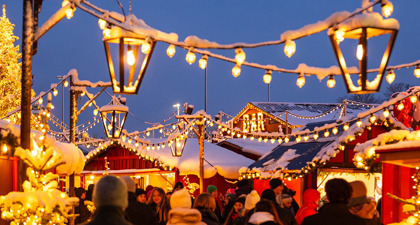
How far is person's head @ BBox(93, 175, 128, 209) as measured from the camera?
4.15 metres

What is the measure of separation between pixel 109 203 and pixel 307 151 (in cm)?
1719

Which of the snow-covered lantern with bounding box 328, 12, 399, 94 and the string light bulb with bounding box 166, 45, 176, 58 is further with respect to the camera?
the string light bulb with bounding box 166, 45, 176, 58

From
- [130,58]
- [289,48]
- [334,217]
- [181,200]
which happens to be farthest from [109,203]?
[289,48]

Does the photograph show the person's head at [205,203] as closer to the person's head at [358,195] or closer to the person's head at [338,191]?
the person's head at [358,195]

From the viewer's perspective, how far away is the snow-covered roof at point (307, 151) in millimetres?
18420

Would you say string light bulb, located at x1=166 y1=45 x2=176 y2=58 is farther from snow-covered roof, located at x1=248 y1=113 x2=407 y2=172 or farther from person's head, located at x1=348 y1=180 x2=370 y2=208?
snow-covered roof, located at x1=248 y1=113 x2=407 y2=172

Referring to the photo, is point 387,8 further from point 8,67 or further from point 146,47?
point 8,67

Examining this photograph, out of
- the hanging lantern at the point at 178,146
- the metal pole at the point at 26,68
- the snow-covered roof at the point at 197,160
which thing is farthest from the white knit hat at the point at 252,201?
the snow-covered roof at the point at 197,160

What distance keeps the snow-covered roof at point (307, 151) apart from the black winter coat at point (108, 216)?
14815mm

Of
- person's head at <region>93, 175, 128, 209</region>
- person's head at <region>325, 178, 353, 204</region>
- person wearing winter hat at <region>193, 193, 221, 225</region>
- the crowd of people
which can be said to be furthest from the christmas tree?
person's head at <region>93, 175, 128, 209</region>

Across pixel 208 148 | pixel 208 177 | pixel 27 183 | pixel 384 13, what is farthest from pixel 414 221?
pixel 208 148

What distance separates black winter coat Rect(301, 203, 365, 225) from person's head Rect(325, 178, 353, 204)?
6cm

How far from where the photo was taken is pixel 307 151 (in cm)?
2084

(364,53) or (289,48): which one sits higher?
(289,48)
